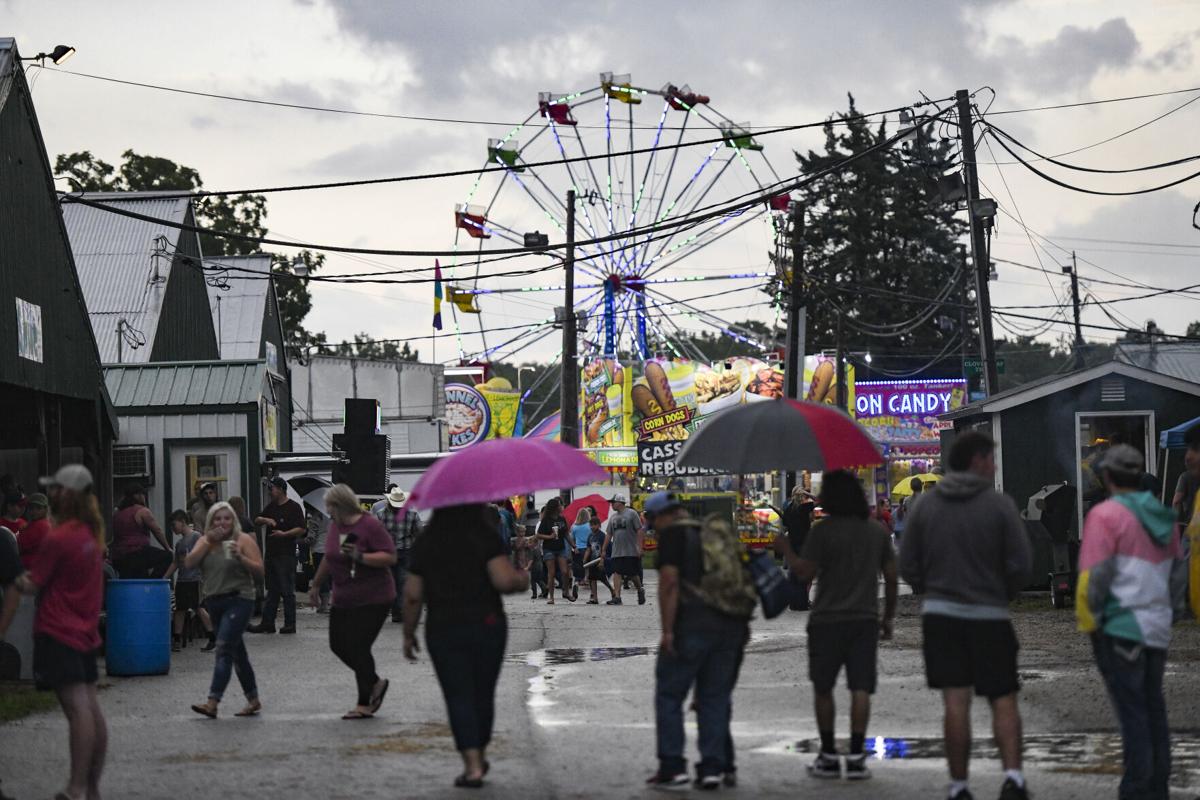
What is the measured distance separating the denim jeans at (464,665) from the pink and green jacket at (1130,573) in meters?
2.91

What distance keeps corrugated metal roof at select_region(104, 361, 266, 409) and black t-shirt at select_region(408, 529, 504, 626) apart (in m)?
20.5

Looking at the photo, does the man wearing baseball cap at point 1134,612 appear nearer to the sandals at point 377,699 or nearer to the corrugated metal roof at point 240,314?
the sandals at point 377,699

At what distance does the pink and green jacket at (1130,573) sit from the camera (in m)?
7.61

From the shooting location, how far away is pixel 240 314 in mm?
46125

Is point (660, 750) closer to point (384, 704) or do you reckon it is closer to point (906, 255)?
point (384, 704)

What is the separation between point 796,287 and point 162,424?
14.2 m

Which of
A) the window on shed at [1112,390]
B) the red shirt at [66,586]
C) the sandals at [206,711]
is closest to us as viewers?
the red shirt at [66,586]

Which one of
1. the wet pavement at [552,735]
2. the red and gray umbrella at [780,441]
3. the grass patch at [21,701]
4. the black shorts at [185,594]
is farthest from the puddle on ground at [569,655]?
the red and gray umbrella at [780,441]

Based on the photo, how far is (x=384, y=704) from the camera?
41.4 ft

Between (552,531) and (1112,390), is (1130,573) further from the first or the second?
(552,531)

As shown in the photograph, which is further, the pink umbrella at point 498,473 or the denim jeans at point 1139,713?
the pink umbrella at point 498,473

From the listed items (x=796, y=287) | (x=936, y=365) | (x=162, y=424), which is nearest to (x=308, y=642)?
(x=162, y=424)

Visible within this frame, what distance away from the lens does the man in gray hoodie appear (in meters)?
7.74

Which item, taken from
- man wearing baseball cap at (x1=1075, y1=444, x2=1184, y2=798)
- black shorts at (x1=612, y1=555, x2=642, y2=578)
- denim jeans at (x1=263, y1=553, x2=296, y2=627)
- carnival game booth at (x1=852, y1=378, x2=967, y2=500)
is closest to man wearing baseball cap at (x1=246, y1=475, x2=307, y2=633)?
denim jeans at (x1=263, y1=553, x2=296, y2=627)
